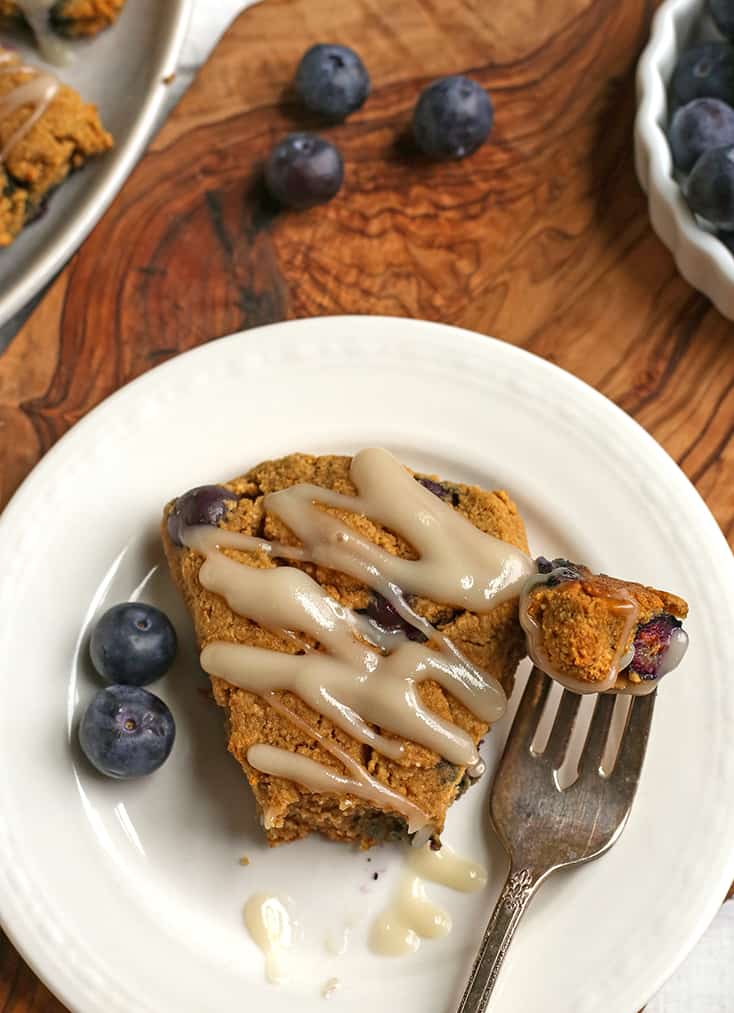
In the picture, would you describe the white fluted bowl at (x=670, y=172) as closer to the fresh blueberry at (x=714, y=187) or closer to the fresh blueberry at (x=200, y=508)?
the fresh blueberry at (x=714, y=187)

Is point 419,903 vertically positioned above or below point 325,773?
below

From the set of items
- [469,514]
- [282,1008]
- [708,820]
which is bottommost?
[708,820]

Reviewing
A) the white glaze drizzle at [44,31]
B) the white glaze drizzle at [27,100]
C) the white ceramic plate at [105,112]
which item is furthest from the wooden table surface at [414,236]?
the white glaze drizzle at [44,31]

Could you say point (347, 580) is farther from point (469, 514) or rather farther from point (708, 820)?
point (708, 820)

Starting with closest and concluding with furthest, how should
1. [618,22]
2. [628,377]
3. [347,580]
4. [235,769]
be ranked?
[347,580] → [235,769] → [628,377] → [618,22]

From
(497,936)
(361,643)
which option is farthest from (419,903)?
(361,643)

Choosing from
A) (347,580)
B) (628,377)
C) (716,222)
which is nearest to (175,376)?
(347,580)

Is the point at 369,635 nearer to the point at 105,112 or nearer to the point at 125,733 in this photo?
the point at 125,733
